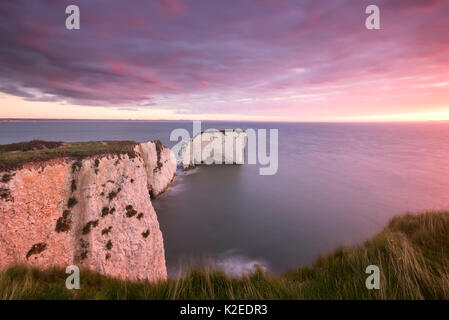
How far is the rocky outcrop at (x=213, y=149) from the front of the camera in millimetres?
56438

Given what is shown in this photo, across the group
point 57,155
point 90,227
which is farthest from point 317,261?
point 57,155

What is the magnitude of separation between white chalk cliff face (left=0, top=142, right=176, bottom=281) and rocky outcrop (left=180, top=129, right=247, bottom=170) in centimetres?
3951

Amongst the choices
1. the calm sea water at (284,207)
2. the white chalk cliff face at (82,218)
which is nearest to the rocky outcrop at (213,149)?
the calm sea water at (284,207)

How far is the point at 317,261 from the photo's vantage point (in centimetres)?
377

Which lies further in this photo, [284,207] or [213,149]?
[213,149]

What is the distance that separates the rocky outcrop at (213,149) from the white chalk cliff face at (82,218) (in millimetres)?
39509

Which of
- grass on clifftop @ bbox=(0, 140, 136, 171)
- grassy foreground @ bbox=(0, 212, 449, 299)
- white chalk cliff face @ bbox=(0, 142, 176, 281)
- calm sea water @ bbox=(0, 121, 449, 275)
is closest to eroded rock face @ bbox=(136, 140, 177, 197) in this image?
calm sea water @ bbox=(0, 121, 449, 275)

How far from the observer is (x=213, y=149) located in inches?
2324

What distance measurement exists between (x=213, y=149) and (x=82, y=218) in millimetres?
48089

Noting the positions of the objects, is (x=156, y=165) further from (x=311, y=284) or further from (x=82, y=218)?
(x=311, y=284)

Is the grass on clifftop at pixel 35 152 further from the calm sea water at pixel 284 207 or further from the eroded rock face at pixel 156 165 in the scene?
the eroded rock face at pixel 156 165

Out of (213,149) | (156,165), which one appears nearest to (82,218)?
(156,165)

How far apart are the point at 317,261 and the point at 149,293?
3434mm
